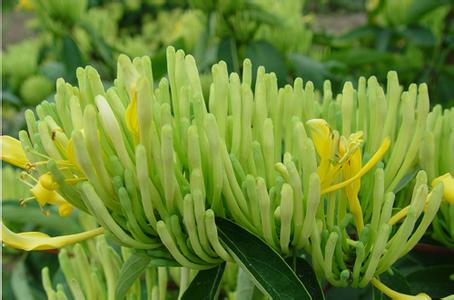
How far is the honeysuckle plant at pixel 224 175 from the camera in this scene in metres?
0.48

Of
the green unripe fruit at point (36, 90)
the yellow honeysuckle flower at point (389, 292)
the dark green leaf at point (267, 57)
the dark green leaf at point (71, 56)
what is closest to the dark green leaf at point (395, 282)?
the yellow honeysuckle flower at point (389, 292)

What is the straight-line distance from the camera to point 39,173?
522 millimetres

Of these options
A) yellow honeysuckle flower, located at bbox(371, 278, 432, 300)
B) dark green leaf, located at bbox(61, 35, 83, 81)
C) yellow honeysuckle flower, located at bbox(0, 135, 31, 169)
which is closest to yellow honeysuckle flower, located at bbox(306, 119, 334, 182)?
yellow honeysuckle flower, located at bbox(371, 278, 432, 300)

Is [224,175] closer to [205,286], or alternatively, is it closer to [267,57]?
[205,286]

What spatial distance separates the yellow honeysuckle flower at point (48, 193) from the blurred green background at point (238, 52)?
0.31 m

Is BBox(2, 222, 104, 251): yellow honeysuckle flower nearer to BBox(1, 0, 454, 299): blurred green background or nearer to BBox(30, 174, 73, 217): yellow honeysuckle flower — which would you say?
BBox(30, 174, 73, 217): yellow honeysuckle flower

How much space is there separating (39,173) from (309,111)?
22 cm

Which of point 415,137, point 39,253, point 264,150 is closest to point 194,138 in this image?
point 264,150

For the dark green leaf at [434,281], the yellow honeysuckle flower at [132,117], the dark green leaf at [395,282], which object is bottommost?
the dark green leaf at [434,281]

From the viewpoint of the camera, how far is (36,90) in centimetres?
167

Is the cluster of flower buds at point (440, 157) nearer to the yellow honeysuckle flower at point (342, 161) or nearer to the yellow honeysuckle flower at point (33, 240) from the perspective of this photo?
the yellow honeysuckle flower at point (342, 161)

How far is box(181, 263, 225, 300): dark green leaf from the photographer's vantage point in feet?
1.81

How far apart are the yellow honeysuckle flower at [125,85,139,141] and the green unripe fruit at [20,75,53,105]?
1214mm

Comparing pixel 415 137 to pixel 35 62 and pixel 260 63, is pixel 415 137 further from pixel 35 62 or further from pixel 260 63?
pixel 35 62
